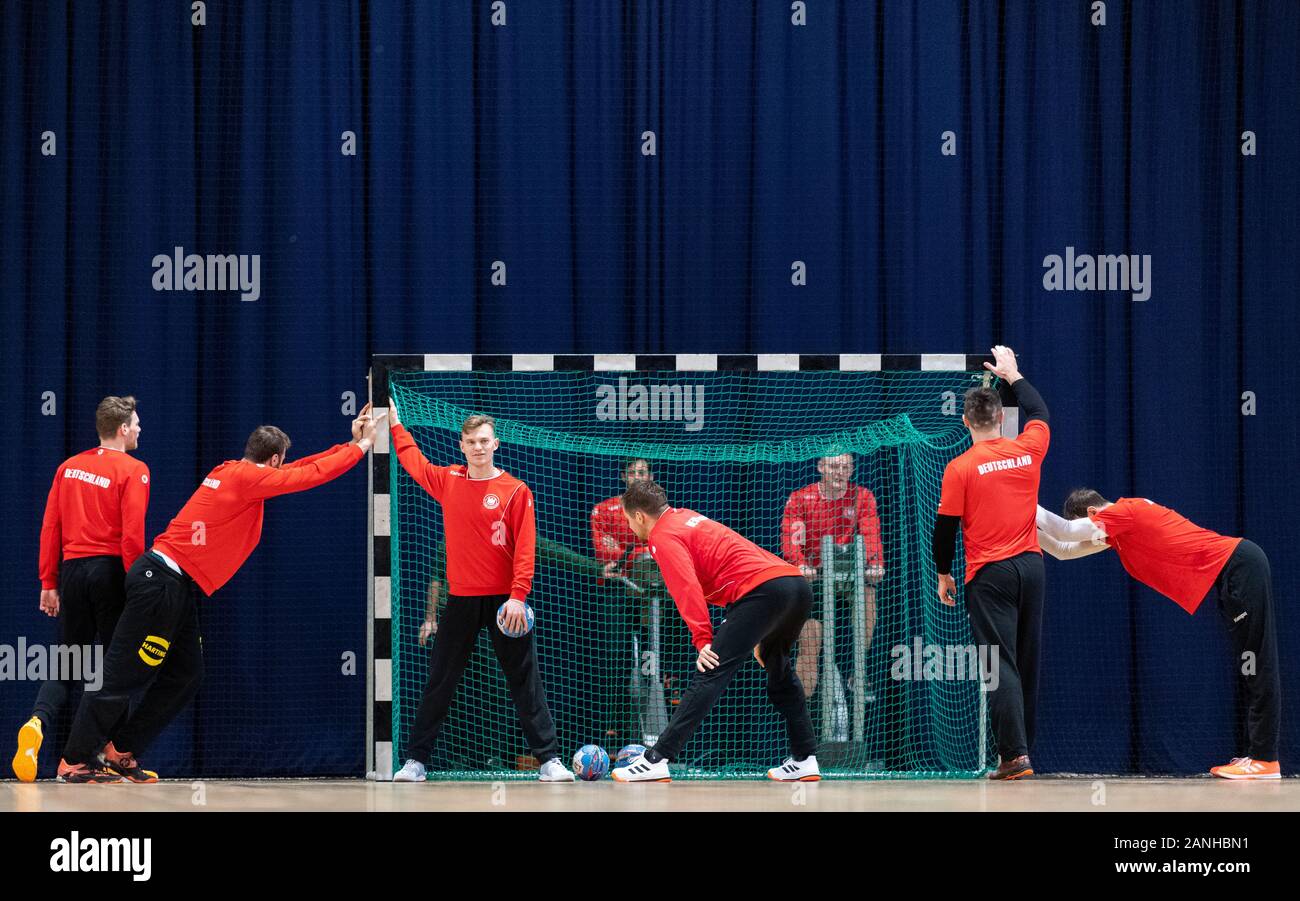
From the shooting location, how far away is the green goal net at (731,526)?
369 inches

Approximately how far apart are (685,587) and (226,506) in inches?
108

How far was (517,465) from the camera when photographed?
9.78 meters

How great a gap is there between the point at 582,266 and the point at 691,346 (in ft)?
3.04

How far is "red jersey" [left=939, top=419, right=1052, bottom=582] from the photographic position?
838 centimetres

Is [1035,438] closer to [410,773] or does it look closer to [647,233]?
[647,233]

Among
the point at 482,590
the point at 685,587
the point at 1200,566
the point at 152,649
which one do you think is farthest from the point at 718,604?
the point at 152,649

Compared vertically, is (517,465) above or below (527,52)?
below

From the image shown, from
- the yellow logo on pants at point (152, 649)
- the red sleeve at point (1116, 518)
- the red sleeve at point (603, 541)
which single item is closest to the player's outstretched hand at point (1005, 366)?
the red sleeve at point (1116, 518)

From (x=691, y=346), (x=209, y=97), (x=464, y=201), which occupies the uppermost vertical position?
(x=209, y=97)

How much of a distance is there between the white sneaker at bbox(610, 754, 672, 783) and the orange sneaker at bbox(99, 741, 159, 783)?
2.86 m

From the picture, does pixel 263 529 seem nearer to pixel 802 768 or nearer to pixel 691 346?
pixel 691 346
